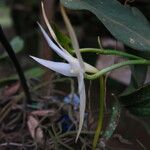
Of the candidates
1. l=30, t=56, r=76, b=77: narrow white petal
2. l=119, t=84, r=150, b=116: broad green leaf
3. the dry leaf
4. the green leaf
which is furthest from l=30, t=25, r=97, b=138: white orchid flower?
the green leaf

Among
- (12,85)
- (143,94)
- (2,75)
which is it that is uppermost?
(143,94)

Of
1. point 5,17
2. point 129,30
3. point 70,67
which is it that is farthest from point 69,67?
point 5,17

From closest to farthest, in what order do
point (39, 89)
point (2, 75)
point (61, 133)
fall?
point (61, 133) → point (39, 89) → point (2, 75)

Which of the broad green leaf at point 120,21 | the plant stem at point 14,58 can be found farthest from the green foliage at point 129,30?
the plant stem at point 14,58

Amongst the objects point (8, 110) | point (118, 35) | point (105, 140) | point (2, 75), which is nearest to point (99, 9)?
point (118, 35)

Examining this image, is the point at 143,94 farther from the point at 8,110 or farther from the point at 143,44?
the point at 8,110

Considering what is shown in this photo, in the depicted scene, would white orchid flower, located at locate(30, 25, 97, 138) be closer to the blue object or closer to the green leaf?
the blue object

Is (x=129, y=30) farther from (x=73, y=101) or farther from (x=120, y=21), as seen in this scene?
(x=73, y=101)
